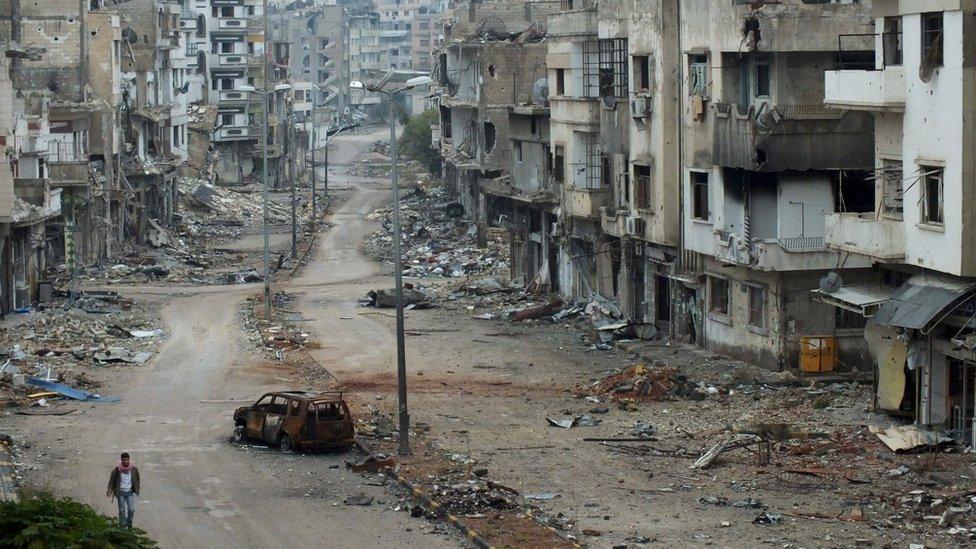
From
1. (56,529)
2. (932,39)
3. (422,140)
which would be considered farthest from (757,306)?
(422,140)

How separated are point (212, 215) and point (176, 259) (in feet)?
60.5

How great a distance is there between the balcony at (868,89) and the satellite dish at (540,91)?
28.7m

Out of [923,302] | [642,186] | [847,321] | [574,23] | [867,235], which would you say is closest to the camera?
[923,302]

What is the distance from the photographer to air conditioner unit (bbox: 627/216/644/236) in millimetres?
45375

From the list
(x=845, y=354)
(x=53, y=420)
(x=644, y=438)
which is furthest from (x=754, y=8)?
(x=53, y=420)

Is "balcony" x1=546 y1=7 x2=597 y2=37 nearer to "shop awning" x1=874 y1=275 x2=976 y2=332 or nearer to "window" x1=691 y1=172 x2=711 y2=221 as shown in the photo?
"window" x1=691 y1=172 x2=711 y2=221

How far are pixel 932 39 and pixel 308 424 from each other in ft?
39.2

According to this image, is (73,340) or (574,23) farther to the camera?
(574,23)

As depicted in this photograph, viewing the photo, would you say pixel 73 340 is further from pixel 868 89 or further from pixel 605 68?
pixel 868 89

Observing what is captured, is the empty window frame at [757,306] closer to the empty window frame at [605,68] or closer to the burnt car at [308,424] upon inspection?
the empty window frame at [605,68]

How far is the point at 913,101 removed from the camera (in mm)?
29328

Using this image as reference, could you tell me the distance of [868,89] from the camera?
30.3m

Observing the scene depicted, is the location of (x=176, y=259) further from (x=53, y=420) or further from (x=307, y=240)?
(x=53, y=420)

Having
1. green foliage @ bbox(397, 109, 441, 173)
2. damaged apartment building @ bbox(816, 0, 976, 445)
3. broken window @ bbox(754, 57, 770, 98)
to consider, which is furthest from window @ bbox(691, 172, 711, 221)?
green foliage @ bbox(397, 109, 441, 173)
